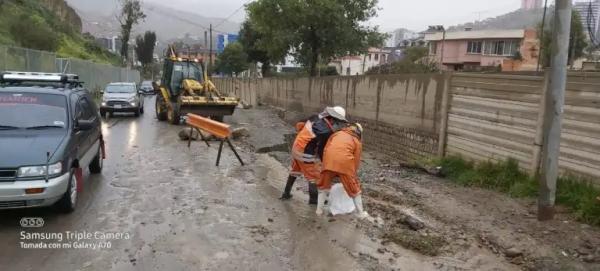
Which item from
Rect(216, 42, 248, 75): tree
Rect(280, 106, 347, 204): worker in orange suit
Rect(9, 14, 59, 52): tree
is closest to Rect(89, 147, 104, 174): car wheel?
Rect(280, 106, 347, 204): worker in orange suit

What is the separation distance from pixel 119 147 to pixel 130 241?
759 cm

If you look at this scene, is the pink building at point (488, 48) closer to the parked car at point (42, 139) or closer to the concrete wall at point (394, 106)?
the concrete wall at point (394, 106)

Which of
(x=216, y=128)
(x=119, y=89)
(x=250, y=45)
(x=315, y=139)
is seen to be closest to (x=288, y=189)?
(x=315, y=139)

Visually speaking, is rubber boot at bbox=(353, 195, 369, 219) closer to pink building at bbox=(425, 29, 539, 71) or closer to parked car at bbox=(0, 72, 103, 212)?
parked car at bbox=(0, 72, 103, 212)

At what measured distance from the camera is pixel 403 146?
12.3 meters

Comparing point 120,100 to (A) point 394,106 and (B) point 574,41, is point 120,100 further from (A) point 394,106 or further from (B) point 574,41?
(B) point 574,41

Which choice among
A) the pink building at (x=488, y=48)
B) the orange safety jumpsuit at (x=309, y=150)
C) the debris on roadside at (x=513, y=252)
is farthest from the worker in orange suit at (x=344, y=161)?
the pink building at (x=488, y=48)

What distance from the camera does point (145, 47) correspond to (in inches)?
4070

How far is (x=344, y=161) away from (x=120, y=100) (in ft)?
56.8

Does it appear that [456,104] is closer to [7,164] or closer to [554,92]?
[554,92]

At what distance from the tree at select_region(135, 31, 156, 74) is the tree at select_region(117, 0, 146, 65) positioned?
29.3 meters

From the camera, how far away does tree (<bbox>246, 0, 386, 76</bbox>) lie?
24609mm

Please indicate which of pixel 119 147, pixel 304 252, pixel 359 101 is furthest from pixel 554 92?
pixel 119 147

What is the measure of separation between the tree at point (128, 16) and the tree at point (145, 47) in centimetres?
2930
